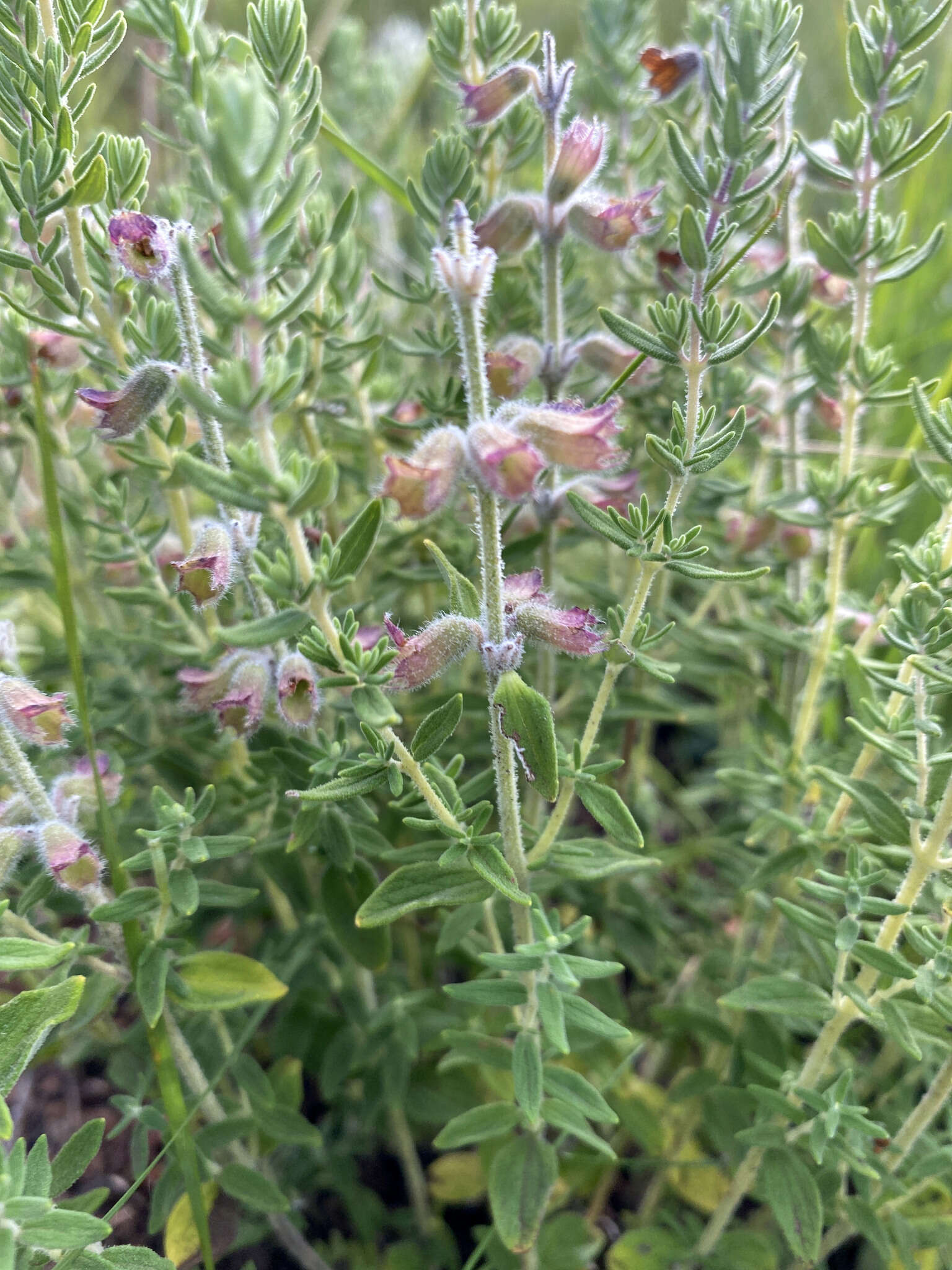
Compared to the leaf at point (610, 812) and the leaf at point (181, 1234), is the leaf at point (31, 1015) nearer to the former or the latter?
the leaf at point (181, 1234)

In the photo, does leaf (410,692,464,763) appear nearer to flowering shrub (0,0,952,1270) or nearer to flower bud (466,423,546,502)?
flowering shrub (0,0,952,1270)

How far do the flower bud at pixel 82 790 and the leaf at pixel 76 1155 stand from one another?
21.2 inches

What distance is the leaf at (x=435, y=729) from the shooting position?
1.57 metres

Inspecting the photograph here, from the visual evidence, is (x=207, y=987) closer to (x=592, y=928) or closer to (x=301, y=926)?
(x=301, y=926)

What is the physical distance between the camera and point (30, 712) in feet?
5.42

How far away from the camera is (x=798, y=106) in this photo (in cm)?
612

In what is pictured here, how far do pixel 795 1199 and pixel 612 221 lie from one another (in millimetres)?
1917

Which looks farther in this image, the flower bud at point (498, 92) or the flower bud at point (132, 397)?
the flower bud at point (498, 92)

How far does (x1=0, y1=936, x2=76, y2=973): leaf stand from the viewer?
136 cm

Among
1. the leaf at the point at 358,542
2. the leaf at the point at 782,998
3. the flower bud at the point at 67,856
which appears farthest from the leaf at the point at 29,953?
the leaf at the point at 782,998

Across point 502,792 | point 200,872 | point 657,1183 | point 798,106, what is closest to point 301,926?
point 200,872

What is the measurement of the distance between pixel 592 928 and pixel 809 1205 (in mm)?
1105

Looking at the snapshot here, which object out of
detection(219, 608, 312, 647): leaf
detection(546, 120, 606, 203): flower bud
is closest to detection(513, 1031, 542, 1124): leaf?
detection(219, 608, 312, 647): leaf

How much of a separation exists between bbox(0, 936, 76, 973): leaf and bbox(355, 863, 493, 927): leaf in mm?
450
